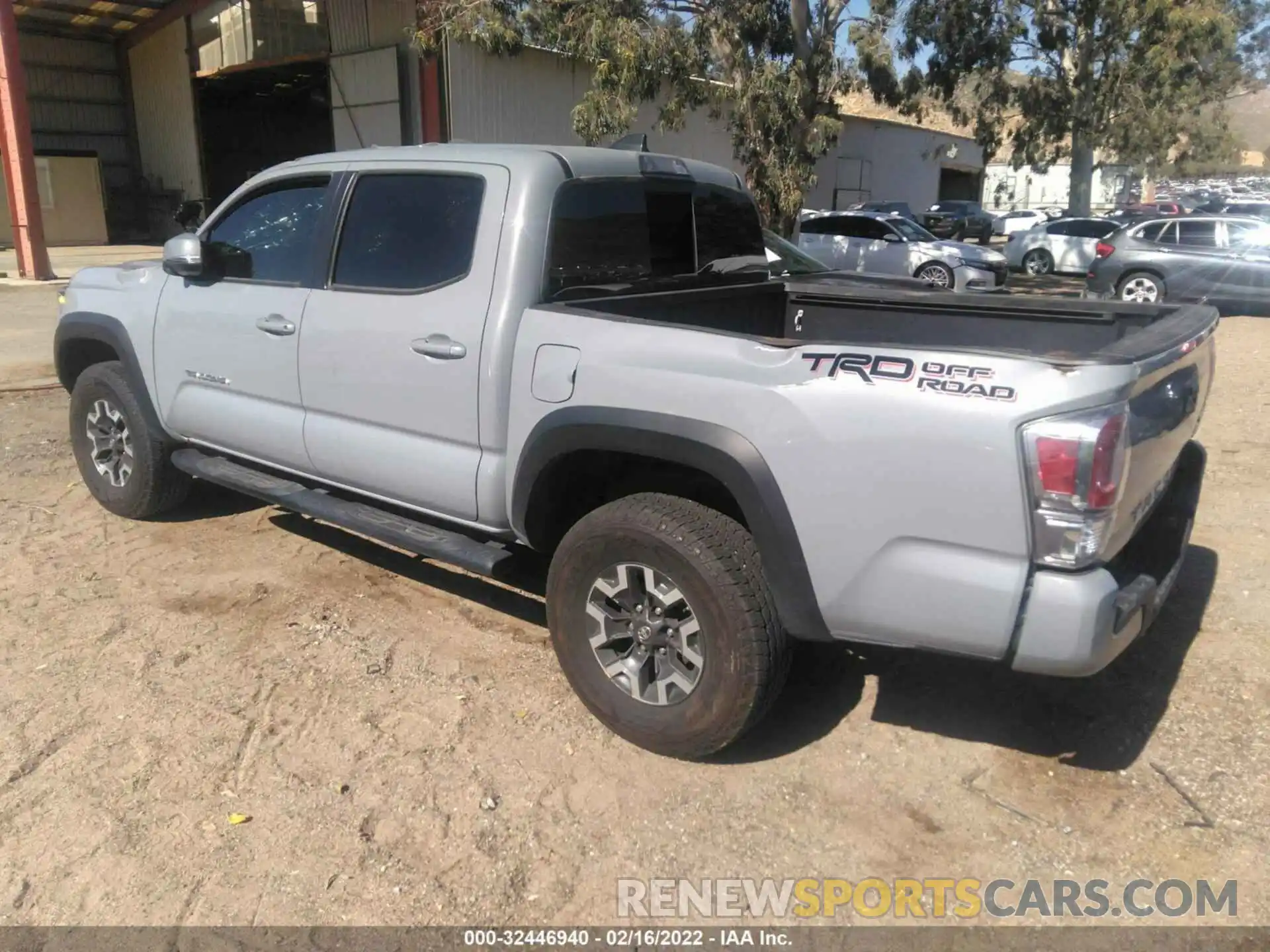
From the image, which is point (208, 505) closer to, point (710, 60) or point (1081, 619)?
point (1081, 619)

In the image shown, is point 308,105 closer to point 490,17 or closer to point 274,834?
point 490,17

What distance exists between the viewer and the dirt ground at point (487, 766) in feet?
9.43

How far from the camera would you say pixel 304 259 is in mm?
4359

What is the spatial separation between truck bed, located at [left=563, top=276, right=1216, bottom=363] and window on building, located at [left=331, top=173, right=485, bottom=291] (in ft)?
1.77

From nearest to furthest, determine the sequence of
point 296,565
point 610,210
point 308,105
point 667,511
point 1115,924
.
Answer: point 1115,924 → point 667,511 → point 610,210 → point 296,565 → point 308,105

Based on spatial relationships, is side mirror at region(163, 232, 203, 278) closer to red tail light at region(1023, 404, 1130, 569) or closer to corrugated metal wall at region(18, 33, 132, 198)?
red tail light at region(1023, 404, 1130, 569)

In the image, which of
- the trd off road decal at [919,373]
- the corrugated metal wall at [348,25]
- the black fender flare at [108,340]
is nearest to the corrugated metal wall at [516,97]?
the corrugated metal wall at [348,25]

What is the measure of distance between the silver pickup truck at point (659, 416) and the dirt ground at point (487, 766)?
414 mm

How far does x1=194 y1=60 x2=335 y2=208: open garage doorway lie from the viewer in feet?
91.9

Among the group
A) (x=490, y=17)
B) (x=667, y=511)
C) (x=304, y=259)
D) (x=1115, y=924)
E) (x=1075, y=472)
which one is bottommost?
(x=1115, y=924)

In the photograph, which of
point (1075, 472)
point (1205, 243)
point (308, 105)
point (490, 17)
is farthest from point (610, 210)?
point (308, 105)

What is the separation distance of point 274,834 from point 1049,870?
87.7 inches

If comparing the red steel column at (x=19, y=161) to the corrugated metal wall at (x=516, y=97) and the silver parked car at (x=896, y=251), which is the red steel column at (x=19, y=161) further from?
the silver parked car at (x=896, y=251)

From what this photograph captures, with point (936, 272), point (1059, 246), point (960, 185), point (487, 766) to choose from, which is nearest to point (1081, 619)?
point (487, 766)
